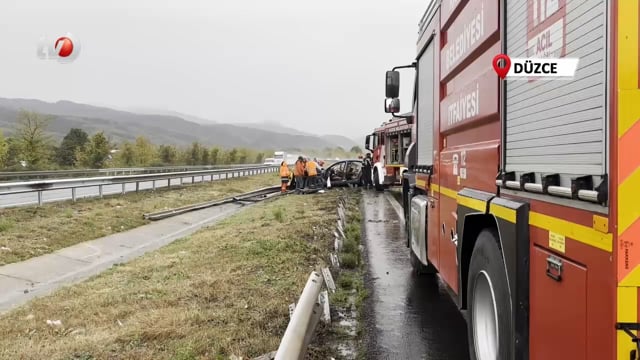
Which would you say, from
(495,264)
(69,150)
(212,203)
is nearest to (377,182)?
(212,203)

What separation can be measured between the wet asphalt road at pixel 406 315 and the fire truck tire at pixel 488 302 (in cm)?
108

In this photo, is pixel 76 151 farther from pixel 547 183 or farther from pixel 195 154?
pixel 547 183

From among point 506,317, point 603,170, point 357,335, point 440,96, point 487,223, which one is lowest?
point 357,335

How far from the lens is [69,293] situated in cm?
711

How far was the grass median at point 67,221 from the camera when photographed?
34.4ft

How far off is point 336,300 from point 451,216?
2299mm

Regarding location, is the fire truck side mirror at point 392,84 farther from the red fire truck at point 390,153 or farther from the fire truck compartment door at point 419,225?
the red fire truck at point 390,153

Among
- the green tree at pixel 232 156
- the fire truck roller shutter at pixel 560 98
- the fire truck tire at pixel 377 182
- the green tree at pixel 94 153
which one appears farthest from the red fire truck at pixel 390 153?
the green tree at pixel 232 156

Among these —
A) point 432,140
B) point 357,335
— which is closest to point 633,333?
point 357,335

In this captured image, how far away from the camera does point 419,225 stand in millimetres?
6512

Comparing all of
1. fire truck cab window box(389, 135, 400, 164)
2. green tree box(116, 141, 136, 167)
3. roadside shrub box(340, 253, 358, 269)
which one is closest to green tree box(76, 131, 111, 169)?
green tree box(116, 141, 136, 167)

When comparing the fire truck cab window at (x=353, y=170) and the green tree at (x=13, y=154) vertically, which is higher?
the green tree at (x=13, y=154)

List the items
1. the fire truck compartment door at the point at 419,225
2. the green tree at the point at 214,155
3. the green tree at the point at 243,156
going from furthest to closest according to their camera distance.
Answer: the green tree at the point at 243,156 → the green tree at the point at 214,155 → the fire truck compartment door at the point at 419,225

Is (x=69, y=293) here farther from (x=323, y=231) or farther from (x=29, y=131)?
(x=29, y=131)
